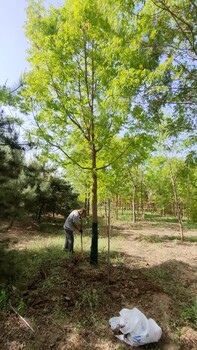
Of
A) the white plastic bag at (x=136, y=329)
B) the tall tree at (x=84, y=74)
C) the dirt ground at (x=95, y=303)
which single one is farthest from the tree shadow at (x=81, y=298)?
the tall tree at (x=84, y=74)

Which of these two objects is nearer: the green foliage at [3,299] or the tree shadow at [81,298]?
the tree shadow at [81,298]

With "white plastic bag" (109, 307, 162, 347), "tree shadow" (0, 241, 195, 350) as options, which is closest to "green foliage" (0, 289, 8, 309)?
"tree shadow" (0, 241, 195, 350)

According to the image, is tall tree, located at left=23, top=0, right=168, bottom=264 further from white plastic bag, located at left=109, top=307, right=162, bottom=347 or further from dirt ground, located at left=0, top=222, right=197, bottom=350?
white plastic bag, located at left=109, top=307, right=162, bottom=347

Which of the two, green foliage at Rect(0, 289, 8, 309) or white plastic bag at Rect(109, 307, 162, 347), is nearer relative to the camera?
white plastic bag at Rect(109, 307, 162, 347)

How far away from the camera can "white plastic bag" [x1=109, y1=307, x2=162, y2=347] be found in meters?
3.41

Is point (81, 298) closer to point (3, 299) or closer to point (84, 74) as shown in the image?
point (3, 299)

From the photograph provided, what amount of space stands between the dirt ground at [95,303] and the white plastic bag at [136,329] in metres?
0.12

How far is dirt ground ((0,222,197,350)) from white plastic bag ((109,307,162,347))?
0.40 ft

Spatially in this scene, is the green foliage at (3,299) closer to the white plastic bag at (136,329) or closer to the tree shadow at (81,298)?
the tree shadow at (81,298)

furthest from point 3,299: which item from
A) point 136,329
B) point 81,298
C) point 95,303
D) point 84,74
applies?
point 84,74

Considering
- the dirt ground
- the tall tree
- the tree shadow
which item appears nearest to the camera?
the dirt ground

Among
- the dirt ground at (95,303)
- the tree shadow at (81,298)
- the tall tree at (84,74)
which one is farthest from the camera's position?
the tall tree at (84,74)

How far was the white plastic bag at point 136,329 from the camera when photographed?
134 inches

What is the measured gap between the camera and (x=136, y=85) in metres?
4.93
